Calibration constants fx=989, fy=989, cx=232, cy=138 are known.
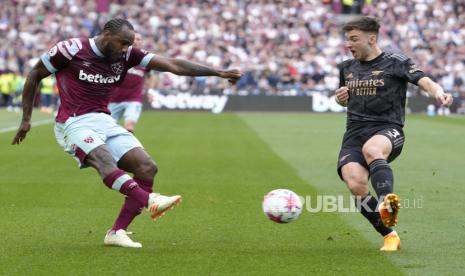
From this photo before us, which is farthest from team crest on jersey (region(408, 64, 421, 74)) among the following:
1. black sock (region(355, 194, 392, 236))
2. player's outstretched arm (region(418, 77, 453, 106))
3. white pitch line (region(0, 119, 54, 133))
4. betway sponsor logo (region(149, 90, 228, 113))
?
betway sponsor logo (region(149, 90, 228, 113))

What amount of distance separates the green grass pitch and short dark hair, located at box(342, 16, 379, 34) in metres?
1.99

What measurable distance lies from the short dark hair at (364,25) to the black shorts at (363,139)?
0.87m

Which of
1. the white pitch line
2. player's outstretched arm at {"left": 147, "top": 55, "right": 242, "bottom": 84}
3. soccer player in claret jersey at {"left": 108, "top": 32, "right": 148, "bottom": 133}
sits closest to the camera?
player's outstretched arm at {"left": 147, "top": 55, "right": 242, "bottom": 84}

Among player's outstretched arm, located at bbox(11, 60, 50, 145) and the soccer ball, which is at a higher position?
player's outstretched arm, located at bbox(11, 60, 50, 145)

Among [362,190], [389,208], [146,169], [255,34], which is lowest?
[255,34]

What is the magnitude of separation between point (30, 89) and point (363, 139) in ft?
10.3

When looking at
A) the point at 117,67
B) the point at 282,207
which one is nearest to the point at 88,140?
the point at 117,67

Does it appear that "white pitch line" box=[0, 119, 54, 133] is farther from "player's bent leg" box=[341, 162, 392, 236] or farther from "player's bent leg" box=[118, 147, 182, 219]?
"player's bent leg" box=[341, 162, 392, 236]

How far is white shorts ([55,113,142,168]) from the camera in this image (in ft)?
29.3

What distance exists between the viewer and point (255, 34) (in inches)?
1879

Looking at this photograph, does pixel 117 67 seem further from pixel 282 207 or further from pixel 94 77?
pixel 282 207

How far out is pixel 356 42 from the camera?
29.8 feet

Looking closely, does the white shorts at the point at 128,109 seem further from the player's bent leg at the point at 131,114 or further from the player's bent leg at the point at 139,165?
the player's bent leg at the point at 139,165

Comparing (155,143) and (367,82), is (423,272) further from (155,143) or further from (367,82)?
(155,143)
